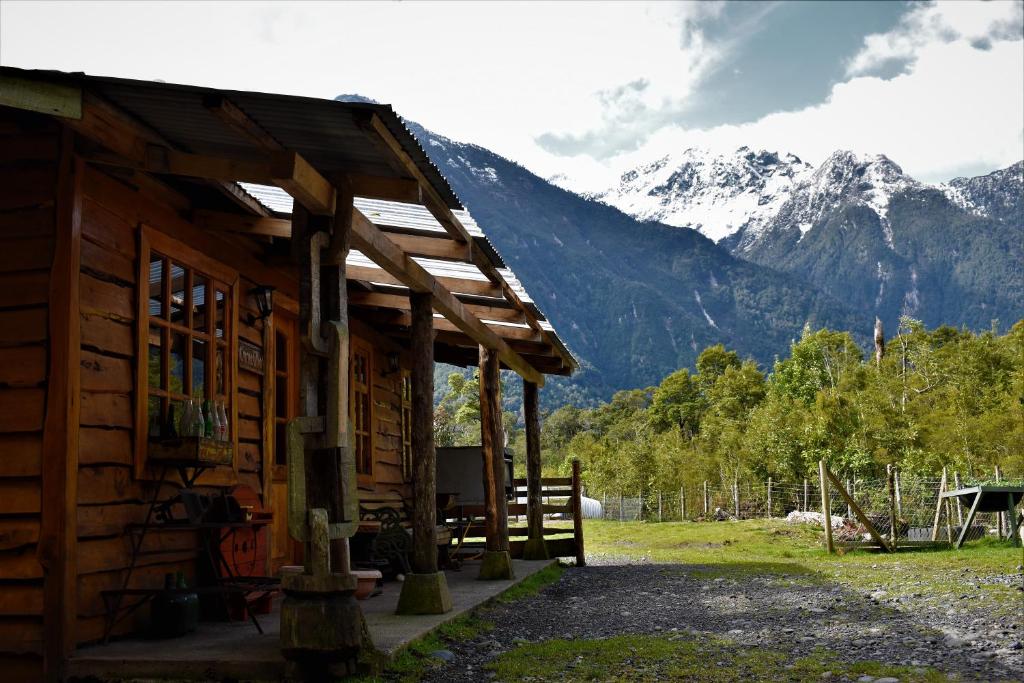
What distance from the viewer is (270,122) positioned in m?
4.89

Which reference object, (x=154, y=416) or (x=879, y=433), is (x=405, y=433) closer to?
(x=154, y=416)

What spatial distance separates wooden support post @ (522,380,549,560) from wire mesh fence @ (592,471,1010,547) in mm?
4353

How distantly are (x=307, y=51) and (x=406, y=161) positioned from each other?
148 metres

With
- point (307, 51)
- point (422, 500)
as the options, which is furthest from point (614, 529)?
point (307, 51)

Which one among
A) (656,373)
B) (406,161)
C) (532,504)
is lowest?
(532,504)

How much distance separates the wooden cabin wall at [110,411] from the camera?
557 centimetres

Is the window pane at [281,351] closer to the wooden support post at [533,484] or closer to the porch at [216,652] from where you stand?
the porch at [216,652]

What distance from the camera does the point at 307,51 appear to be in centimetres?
14475

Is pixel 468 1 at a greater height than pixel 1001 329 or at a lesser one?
greater

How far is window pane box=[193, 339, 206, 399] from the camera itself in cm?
698

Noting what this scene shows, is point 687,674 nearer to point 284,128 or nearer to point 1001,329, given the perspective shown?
point 284,128

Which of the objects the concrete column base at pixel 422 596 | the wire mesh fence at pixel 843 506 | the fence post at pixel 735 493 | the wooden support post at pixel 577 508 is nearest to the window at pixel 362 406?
the wooden support post at pixel 577 508

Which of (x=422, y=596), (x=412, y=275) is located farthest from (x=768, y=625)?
(x=412, y=275)

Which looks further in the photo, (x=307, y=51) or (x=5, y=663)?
(x=307, y=51)
